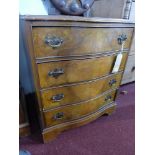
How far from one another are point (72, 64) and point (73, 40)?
153 mm

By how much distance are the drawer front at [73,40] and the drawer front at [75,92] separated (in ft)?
0.79

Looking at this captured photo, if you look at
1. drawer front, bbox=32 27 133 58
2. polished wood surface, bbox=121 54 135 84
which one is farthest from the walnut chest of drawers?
polished wood surface, bbox=121 54 135 84

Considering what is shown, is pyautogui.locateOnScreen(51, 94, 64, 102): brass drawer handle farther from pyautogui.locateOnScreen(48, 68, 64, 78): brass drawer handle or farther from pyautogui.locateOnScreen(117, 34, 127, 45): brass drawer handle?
pyautogui.locateOnScreen(117, 34, 127, 45): brass drawer handle

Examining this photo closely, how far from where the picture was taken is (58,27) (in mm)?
956

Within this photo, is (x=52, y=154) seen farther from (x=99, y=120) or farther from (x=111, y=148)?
(x=99, y=120)

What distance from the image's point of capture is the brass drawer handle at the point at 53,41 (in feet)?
3.12

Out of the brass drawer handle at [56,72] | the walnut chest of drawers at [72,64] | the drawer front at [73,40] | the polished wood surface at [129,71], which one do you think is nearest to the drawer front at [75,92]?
the walnut chest of drawers at [72,64]

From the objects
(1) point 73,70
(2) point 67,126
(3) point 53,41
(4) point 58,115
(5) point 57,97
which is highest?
(3) point 53,41

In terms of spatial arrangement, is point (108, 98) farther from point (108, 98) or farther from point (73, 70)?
point (73, 70)

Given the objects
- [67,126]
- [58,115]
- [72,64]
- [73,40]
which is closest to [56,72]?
[72,64]

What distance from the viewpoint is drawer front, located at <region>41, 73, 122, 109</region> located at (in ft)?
3.72

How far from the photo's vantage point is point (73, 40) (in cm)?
104
